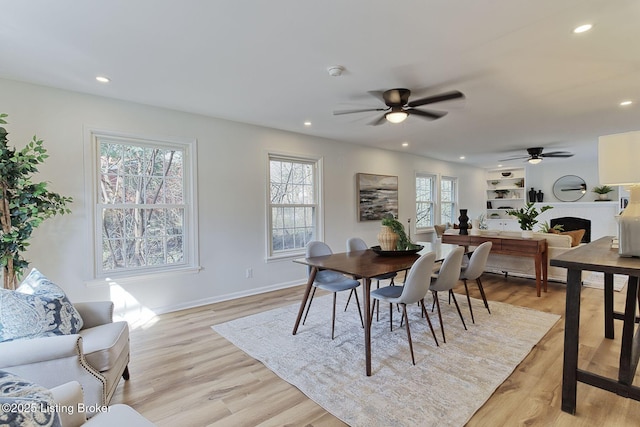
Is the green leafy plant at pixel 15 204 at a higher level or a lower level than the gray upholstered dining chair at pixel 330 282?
higher

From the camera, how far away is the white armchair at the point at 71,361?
4.93ft

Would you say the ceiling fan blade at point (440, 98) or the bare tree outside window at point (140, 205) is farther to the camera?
the bare tree outside window at point (140, 205)

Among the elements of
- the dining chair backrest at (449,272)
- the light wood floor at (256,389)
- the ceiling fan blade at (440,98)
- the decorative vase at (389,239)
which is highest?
the ceiling fan blade at (440,98)

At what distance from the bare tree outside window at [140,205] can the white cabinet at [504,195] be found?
28.4 ft

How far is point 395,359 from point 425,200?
5.55 m

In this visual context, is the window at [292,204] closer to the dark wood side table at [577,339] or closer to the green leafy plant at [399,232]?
the green leafy plant at [399,232]

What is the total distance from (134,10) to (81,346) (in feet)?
6.51

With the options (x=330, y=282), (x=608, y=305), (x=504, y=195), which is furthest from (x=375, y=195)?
(x=504, y=195)

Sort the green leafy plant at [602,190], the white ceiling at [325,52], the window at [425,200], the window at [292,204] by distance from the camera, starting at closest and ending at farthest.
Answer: the white ceiling at [325,52], the window at [292,204], the window at [425,200], the green leafy plant at [602,190]

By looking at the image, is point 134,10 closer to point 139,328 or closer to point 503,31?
point 503,31

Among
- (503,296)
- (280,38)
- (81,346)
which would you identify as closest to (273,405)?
(81,346)

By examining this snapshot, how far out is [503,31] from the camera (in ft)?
6.81

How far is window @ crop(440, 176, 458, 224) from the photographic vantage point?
26.0 feet

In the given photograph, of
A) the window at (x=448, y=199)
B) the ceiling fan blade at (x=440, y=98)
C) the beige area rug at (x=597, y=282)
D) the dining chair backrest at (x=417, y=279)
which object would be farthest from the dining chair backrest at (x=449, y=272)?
the window at (x=448, y=199)
